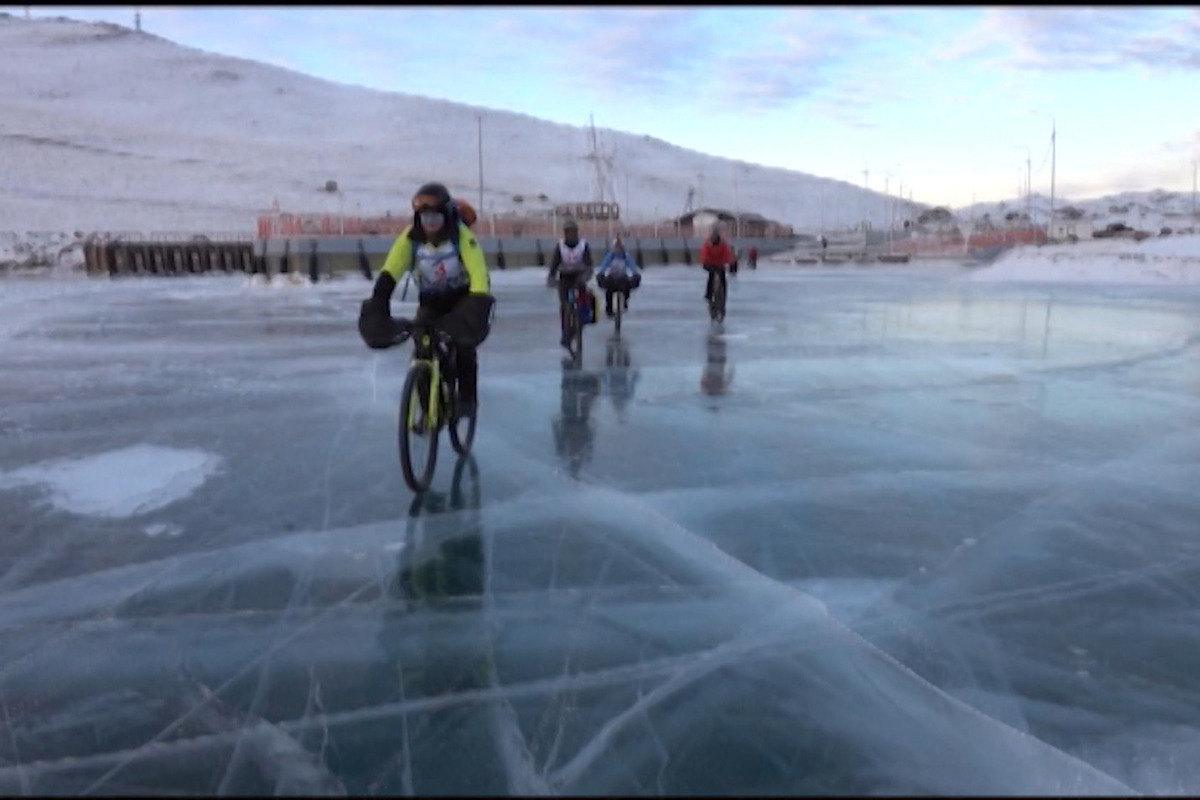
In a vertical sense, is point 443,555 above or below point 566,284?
below

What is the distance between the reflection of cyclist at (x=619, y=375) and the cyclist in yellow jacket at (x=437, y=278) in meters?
2.56

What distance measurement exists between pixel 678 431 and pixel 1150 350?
8.53 metres

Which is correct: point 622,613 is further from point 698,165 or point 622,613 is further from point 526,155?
point 698,165

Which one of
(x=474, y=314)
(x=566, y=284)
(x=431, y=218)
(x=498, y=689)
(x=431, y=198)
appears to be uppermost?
(x=431, y=198)

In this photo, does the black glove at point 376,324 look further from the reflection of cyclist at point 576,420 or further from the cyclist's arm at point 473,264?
the reflection of cyclist at point 576,420

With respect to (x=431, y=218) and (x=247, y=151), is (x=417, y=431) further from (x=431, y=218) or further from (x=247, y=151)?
(x=247, y=151)

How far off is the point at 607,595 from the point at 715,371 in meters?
6.77

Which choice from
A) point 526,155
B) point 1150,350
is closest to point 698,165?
point 526,155

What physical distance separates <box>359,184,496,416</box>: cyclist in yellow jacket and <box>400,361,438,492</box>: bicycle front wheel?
0.26 meters

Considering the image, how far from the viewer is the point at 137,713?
3.17 m

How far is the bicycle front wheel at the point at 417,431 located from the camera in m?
5.41

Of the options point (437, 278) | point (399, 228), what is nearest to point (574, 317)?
point (437, 278)

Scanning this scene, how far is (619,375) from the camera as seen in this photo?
34.1 feet

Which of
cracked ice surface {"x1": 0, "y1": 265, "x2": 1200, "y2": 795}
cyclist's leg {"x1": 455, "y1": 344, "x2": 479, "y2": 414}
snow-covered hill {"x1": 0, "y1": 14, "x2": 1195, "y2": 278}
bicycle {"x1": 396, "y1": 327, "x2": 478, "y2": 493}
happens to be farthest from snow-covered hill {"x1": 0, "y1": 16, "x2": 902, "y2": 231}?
bicycle {"x1": 396, "y1": 327, "x2": 478, "y2": 493}
